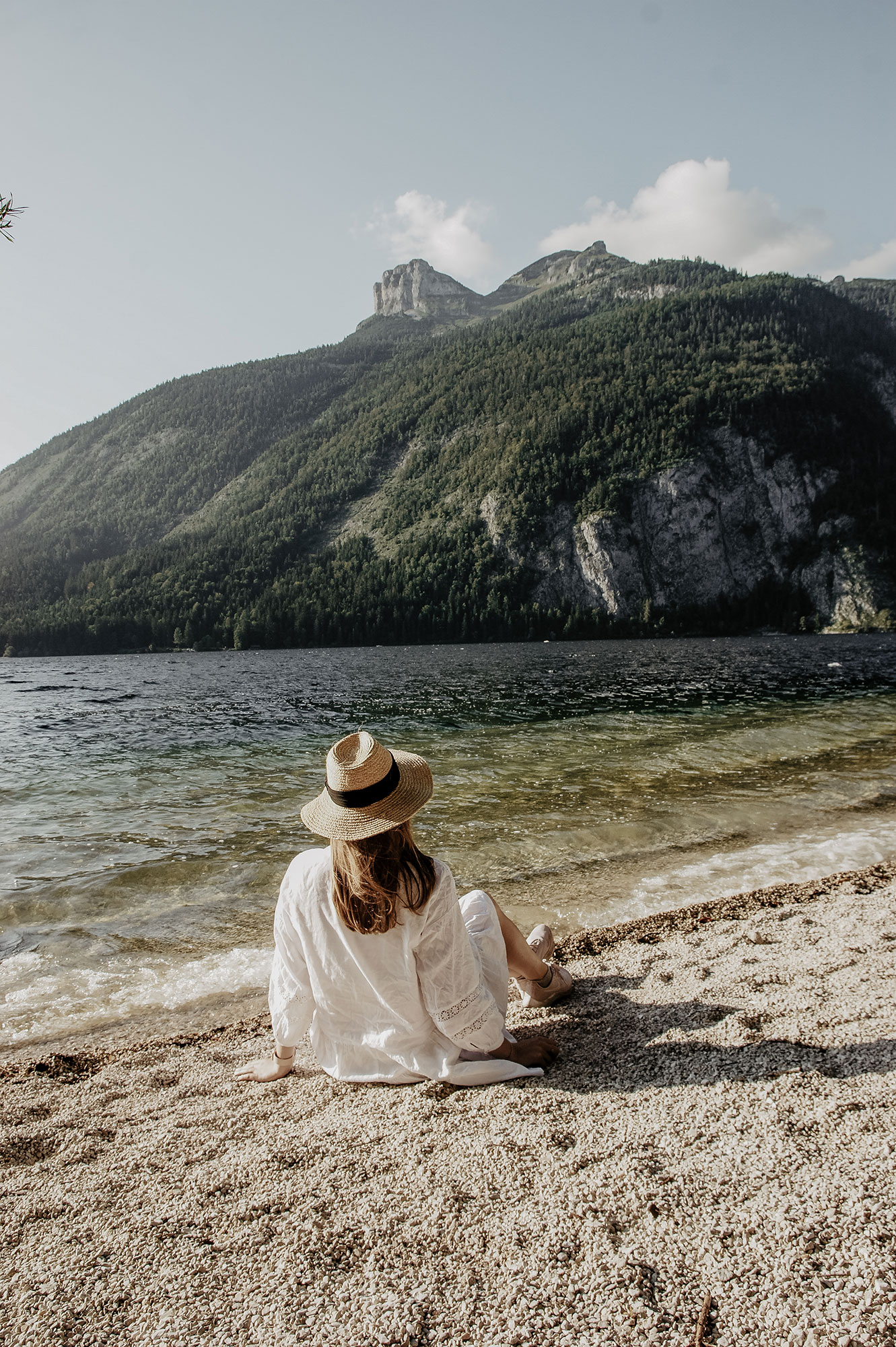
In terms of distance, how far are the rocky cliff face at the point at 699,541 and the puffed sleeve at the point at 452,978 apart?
157266 mm

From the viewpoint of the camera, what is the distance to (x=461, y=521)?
17950 centimetres

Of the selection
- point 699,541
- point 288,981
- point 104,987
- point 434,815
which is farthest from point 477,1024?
point 699,541

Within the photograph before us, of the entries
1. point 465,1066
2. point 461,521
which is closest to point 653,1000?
point 465,1066

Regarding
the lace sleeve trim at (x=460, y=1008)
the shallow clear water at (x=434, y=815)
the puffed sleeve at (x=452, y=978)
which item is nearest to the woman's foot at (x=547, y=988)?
the puffed sleeve at (x=452, y=978)

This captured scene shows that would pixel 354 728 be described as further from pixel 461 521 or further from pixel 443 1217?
pixel 461 521

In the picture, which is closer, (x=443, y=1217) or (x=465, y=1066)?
(x=443, y=1217)

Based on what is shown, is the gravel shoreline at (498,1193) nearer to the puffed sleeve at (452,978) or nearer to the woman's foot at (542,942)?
the puffed sleeve at (452,978)

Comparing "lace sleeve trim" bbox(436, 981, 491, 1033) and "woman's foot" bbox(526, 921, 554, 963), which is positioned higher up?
"lace sleeve trim" bbox(436, 981, 491, 1033)

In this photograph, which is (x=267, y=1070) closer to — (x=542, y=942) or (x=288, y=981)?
(x=288, y=981)

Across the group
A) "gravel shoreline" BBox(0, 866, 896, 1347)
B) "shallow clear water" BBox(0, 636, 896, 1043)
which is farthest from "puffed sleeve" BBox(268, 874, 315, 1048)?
"shallow clear water" BBox(0, 636, 896, 1043)

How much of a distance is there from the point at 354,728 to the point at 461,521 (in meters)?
161

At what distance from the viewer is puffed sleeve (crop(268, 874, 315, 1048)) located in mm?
3939

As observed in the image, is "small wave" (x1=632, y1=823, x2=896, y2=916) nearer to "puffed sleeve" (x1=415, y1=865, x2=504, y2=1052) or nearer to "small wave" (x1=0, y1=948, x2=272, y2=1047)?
"puffed sleeve" (x1=415, y1=865, x2=504, y2=1052)

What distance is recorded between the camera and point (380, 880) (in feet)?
11.7
